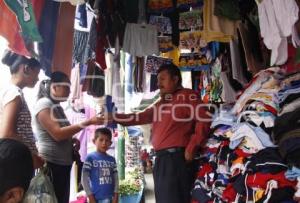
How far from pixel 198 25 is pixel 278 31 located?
5.58ft

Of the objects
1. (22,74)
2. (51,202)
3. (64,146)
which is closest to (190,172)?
(64,146)

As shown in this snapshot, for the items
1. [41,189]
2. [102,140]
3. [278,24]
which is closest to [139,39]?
[102,140]

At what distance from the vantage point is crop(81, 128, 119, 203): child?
3.63 meters

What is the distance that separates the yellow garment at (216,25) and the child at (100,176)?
1.63m

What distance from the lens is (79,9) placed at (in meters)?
3.91

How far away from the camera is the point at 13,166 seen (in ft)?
3.52

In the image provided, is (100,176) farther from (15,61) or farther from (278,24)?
(278,24)

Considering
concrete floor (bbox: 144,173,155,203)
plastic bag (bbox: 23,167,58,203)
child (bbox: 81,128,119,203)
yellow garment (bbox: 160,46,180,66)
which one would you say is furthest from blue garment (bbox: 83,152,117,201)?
concrete floor (bbox: 144,173,155,203)

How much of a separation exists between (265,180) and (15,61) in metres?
1.88

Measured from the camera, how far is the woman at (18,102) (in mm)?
2207

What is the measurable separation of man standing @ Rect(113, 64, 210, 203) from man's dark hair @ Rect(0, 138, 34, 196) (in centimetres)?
182

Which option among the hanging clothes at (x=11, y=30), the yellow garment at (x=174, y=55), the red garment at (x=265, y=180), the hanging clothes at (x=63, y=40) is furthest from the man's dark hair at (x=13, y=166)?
the yellow garment at (x=174, y=55)

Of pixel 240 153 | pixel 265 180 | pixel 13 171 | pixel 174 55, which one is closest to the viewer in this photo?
pixel 13 171

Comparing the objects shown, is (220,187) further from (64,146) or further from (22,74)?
(22,74)
